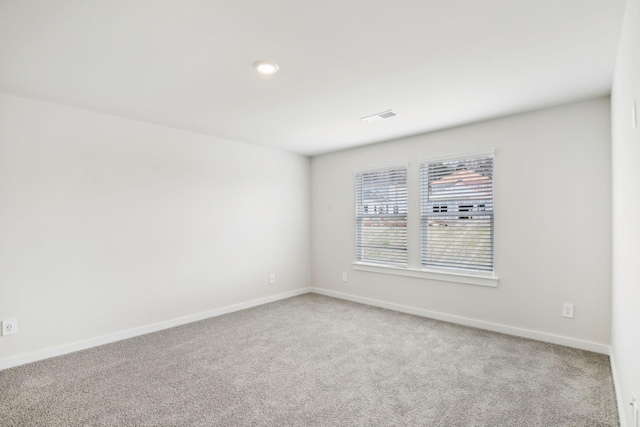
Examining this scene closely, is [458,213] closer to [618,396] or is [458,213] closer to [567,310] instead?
[567,310]

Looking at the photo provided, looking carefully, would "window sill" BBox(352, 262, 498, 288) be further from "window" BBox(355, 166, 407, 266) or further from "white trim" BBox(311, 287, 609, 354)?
"white trim" BBox(311, 287, 609, 354)

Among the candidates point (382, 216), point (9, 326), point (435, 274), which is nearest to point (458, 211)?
point (435, 274)

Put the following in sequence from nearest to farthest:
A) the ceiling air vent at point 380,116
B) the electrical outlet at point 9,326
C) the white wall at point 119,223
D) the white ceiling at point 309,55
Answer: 1. the white ceiling at point 309,55
2. the electrical outlet at point 9,326
3. the white wall at point 119,223
4. the ceiling air vent at point 380,116

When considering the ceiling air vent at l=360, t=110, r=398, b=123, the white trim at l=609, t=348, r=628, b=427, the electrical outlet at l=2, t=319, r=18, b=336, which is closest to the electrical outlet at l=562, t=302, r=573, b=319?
the white trim at l=609, t=348, r=628, b=427

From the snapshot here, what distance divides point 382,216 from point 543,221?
1916 millimetres

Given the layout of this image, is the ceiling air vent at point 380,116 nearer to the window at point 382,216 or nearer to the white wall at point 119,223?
the window at point 382,216

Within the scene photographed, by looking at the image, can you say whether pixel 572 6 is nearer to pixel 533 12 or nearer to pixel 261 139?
pixel 533 12

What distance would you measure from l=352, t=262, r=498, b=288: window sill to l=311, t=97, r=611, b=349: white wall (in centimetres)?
6

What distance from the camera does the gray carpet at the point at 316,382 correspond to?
2.06m

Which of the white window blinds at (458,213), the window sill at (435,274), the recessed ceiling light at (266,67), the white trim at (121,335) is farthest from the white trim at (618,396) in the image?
the white trim at (121,335)

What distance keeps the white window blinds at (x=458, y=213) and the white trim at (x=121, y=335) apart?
2456 millimetres

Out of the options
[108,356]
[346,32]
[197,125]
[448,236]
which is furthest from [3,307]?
[448,236]

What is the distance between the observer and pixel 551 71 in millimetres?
2441

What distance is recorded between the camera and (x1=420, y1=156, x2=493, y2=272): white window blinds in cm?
367
